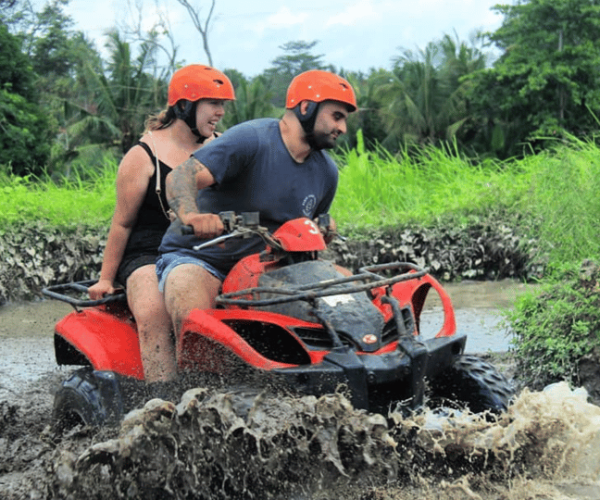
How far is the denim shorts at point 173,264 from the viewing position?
12.5 feet

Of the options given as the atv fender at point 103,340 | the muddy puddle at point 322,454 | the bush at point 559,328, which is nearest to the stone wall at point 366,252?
the bush at point 559,328

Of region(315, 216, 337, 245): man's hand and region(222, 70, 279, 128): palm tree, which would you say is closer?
region(315, 216, 337, 245): man's hand

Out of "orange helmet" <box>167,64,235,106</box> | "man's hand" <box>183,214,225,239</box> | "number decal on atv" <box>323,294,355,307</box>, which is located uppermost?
"orange helmet" <box>167,64,235,106</box>

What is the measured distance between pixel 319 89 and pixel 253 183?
486 mm

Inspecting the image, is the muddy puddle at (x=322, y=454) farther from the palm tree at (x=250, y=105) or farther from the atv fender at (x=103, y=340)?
the palm tree at (x=250, y=105)

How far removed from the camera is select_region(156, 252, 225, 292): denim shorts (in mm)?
3799

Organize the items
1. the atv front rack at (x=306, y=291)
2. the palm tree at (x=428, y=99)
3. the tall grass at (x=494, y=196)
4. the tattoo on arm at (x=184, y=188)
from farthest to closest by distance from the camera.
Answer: the palm tree at (x=428, y=99) < the tall grass at (x=494, y=196) < the tattoo on arm at (x=184, y=188) < the atv front rack at (x=306, y=291)

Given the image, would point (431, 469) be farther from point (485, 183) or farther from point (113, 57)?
point (113, 57)

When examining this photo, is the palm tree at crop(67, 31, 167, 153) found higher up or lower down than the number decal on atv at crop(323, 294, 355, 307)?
higher up

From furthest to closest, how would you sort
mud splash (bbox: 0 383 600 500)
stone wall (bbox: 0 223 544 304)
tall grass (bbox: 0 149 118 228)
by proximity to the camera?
tall grass (bbox: 0 149 118 228) < stone wall (bbox: 0 223 544 304) < mud splash (bbox: 0 383 600 500)

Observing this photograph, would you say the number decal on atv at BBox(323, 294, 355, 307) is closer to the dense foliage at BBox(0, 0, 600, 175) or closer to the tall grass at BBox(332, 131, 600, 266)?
the tall grass at BBox(332, 131, 600, 266)

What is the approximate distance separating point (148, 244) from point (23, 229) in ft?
21.6

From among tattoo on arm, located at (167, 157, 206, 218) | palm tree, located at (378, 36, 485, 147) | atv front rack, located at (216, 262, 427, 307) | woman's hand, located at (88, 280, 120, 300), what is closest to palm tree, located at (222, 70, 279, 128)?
palm tree, located at (378, 36, 485, 147)

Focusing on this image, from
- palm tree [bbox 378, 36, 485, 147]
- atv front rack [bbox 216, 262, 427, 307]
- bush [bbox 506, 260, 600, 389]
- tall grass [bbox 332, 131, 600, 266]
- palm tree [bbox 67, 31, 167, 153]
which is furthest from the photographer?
palm tree [bbox 378, 36, 485, 147]
